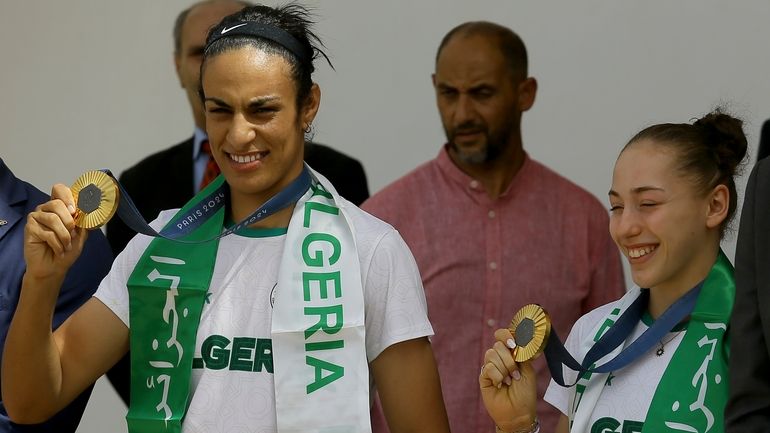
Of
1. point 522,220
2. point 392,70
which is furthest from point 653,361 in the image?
point 392,70

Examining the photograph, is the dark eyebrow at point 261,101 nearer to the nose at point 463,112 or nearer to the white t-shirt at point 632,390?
the white t-shirt at point 632,390

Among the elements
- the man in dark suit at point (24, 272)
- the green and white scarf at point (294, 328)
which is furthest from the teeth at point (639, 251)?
the man in dark suit at point (24, 272)

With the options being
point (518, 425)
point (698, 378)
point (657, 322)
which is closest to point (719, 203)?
point (657, 322)

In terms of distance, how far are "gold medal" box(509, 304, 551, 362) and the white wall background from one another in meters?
1.79

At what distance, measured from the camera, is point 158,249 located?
3.10m

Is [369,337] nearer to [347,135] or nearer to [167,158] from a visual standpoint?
[167,158]

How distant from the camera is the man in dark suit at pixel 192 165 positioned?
4.55m

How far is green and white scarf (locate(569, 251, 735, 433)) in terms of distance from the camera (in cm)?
280

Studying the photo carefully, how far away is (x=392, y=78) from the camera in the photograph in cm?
509

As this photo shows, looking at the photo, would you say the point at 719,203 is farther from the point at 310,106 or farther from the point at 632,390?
the point at 310,106

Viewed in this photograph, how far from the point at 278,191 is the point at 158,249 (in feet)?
0.94

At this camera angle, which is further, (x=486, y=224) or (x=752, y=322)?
(x=486, y=224)

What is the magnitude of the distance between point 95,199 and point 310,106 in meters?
0.50

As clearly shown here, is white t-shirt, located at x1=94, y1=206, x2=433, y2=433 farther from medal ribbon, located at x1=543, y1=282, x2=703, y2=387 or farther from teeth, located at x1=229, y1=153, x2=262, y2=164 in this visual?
medal ribbon, located at x1=543, y1=282, x2=703, y2=387
